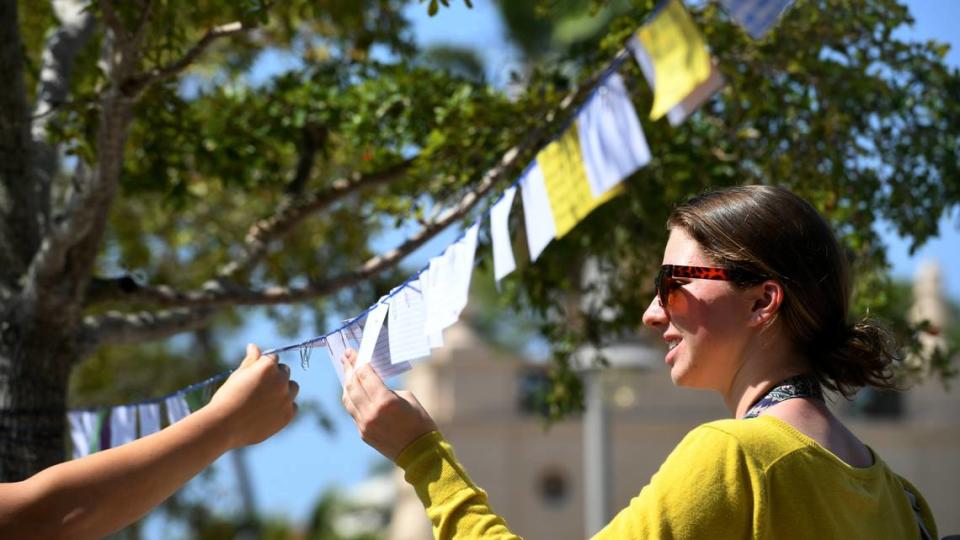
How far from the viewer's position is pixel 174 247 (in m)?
11.3

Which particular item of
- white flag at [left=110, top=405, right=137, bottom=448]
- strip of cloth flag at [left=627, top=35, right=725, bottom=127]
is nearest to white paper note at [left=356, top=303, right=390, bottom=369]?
strip of cloth flag at [left=627, top=35, right=725, bottom=127]

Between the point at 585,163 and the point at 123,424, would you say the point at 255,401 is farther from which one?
the point at 123,424

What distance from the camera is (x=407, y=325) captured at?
313cm

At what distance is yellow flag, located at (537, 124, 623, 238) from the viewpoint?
413 cm

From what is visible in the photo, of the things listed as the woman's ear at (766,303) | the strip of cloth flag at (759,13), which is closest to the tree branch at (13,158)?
the strip of cloth flag at (759,13)

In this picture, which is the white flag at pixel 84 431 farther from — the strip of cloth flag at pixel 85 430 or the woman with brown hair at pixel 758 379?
the woman with brown hair at pixel 758 379

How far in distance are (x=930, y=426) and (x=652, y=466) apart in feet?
17.7

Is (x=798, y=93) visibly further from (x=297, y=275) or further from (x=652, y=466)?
(x=652, y=466)

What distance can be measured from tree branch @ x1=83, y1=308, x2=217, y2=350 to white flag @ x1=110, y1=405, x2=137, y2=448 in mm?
637

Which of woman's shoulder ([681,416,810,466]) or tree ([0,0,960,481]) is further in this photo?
tree ([0,0,960,481])

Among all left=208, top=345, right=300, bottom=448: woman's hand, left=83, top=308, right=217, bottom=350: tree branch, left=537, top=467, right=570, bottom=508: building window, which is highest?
left=83, top=308, right=217, bottom=350: tree branch

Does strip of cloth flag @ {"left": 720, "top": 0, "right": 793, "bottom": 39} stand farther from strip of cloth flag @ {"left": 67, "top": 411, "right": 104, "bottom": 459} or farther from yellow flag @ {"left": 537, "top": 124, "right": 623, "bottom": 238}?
strip of cloth flag @ {"left": 67, "top": 411, "right": 104, "bottom": 459}

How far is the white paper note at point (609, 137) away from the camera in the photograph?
4051mm

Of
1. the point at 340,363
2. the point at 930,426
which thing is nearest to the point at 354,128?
the point at 340,363
